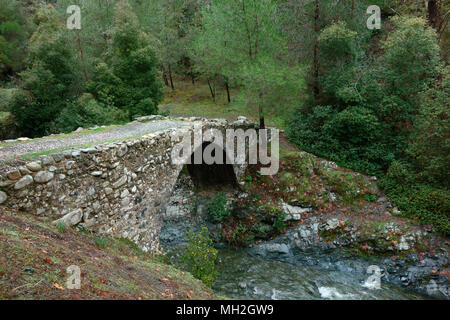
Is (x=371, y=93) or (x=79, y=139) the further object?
(x=371, y=93)

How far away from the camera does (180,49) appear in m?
28.1

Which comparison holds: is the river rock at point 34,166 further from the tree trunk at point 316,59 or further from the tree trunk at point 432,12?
the tree trunk at point 432,12

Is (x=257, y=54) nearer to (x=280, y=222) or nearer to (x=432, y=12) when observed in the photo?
(x=280, y=222)

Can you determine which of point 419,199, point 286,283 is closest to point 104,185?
point 286,283

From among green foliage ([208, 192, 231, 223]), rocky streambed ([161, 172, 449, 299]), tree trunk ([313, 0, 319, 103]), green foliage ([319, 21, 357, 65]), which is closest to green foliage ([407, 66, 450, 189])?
rocky streambed ([161, 172, 449, 299])

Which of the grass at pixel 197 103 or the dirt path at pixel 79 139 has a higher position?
the grass at pixel 197 103

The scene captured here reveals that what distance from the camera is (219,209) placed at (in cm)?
1477

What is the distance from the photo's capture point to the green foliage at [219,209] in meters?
14.6

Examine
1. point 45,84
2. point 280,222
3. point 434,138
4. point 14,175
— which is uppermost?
point 45,84

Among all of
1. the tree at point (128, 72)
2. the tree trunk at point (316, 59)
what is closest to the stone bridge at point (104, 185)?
the tree at point (128, 72)

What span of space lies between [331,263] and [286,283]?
2.52 meters

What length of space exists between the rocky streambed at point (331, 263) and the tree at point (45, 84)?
33.2 ft

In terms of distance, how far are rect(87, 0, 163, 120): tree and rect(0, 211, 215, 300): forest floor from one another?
1284 centimetres
